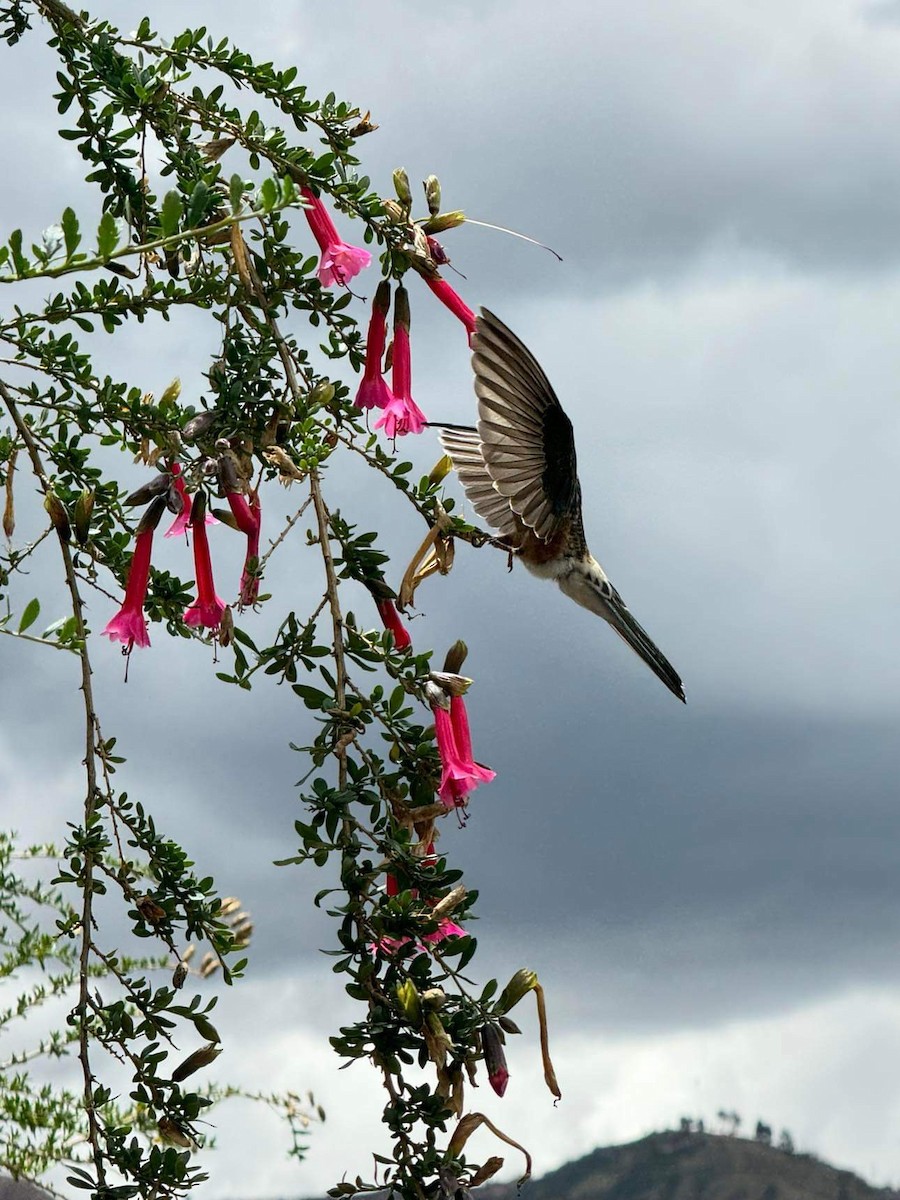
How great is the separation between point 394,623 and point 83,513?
673 millimetres

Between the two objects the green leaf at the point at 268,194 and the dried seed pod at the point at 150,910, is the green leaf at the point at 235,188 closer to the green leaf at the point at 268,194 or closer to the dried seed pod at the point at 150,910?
the green leaf at the point at 268,194

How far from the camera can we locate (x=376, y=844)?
2.22 m

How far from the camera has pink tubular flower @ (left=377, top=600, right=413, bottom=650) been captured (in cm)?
240

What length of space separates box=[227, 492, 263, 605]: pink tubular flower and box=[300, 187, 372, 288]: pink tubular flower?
0.49 metres

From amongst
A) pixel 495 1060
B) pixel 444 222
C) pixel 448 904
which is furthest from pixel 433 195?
pixel 495 1060

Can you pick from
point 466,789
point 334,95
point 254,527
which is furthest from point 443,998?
point 334,95

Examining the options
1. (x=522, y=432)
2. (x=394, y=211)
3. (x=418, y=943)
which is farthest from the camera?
(x=522, y=432)

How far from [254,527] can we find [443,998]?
0.88 metres

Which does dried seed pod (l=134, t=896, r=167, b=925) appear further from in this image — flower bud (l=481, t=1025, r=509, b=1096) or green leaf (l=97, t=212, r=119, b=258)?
green leaf (l=97, t=212, r=119, b=258)

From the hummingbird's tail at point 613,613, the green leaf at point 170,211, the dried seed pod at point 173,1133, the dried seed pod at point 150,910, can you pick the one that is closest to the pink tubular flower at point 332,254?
the green leaf at point 170,211

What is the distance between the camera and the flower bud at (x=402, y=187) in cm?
249

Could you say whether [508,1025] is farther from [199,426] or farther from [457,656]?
[199,426]

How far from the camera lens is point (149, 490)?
246 cm

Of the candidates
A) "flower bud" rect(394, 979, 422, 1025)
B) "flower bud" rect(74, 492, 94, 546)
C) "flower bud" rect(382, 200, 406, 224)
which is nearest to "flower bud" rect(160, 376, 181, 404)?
"flower bud" rect(74, 492, 94, 546)
